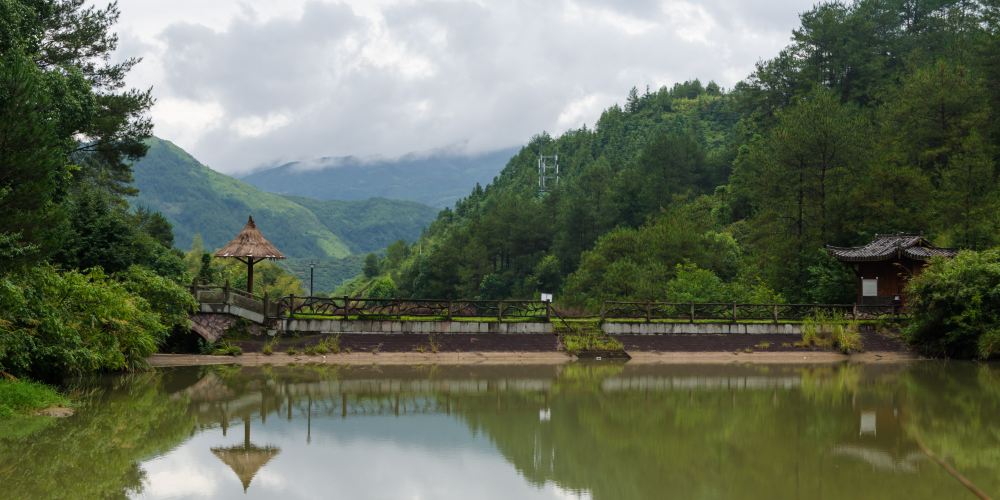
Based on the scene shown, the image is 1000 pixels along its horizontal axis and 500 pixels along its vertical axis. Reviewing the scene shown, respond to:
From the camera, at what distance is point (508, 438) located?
2194 centimetres

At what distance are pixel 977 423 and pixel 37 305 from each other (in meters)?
25.4

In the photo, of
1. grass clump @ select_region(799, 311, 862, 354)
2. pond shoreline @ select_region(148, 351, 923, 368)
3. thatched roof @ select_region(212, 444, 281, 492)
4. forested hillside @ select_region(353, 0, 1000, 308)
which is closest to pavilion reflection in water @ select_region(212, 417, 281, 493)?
thatched roof @ select_region(212, 444, 281, 492)

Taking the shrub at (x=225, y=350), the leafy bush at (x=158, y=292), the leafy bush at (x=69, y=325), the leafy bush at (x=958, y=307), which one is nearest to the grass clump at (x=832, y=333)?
the leafy bush at (x=958, y=307)

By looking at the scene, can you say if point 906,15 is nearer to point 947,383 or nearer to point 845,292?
point 845,292

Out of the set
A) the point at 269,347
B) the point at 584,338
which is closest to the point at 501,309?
the point at 584,338

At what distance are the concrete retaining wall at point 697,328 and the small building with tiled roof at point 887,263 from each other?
6.27m

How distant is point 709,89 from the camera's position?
168125mm

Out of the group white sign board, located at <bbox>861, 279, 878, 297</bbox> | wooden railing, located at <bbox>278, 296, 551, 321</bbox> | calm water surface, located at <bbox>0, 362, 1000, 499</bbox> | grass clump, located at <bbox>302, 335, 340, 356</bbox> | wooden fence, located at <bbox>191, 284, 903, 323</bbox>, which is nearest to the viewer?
calm water surface, located at <bbox>0, 362, 1000, 499</bbox>

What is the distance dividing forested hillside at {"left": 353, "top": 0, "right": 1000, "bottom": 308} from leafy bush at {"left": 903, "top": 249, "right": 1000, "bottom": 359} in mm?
8985

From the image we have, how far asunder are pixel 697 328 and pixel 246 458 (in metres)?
29.6

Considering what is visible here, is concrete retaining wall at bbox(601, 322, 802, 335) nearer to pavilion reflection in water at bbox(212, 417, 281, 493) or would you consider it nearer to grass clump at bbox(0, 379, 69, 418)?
pavilion reflection in water at bbox(212, 417, 281, 493)

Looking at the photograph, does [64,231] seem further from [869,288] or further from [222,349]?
[869,288]

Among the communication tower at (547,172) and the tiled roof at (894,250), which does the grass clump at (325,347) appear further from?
the communication tower at (547,172)

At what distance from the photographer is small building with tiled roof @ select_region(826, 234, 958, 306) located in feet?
154
